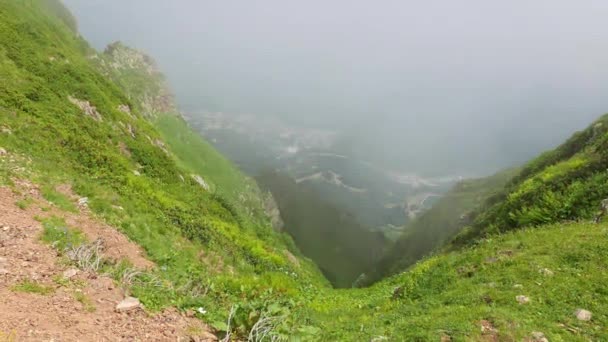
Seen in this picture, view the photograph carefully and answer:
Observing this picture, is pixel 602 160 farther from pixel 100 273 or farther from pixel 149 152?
pixel 149 152

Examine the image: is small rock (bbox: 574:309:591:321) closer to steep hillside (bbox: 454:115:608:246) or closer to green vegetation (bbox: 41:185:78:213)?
steep hillside (bbox: 454:115:608:246)

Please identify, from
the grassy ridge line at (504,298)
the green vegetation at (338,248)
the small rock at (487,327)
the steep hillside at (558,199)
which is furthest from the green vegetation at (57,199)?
the green vegetation at (338,248)

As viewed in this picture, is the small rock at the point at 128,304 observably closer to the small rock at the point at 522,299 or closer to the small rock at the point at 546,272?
the small rock at the point at 522,299

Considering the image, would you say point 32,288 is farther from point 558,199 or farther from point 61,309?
point 558,199

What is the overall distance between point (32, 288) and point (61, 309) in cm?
109

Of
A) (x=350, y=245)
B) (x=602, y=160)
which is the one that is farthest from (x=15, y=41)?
(x=350, y=245)

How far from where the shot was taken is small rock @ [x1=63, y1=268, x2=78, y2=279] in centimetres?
1020

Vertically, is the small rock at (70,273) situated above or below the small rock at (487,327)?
above

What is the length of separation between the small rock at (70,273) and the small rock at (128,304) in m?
1.72

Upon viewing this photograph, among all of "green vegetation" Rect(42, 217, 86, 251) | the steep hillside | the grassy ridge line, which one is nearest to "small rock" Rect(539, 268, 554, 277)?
the grassy ridge line

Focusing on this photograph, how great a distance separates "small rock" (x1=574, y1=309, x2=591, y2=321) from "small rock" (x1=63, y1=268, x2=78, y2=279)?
1470 centimetres

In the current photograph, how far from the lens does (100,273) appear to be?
435 inches

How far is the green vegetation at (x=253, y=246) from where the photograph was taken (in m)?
11.6

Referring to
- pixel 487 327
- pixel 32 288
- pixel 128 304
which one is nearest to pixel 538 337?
pixel 487 327
